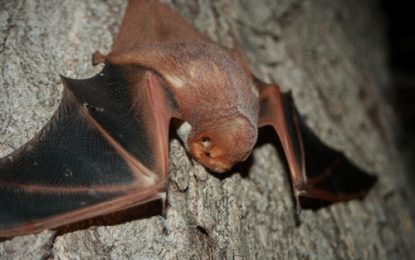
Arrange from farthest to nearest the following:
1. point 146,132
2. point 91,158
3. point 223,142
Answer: point 223,142 → point 146,132 → point 91,158

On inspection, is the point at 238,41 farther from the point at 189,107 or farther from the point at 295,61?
the point at 189,107

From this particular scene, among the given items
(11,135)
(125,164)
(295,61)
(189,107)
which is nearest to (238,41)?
(295,61)

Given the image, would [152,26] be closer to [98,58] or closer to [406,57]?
[98,58]

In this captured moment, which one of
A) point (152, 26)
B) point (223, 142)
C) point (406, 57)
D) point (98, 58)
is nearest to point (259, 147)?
point (223, 142)

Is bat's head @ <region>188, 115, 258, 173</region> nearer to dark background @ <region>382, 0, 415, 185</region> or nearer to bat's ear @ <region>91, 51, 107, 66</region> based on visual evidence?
bat's ear @ <region>91, 51, 107, 66</region>

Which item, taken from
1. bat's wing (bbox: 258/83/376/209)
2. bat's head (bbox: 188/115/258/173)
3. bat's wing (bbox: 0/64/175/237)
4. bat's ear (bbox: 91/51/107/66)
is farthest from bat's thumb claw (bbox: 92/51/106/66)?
bat's wing (bbox: 258/83/376/209)

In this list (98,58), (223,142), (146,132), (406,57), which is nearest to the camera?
(146,132)

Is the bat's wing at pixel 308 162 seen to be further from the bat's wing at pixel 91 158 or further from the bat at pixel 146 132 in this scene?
the bat's wing at pixel 91 158

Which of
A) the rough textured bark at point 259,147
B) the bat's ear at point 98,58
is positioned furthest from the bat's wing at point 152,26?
the bat's ear at point 98,58
